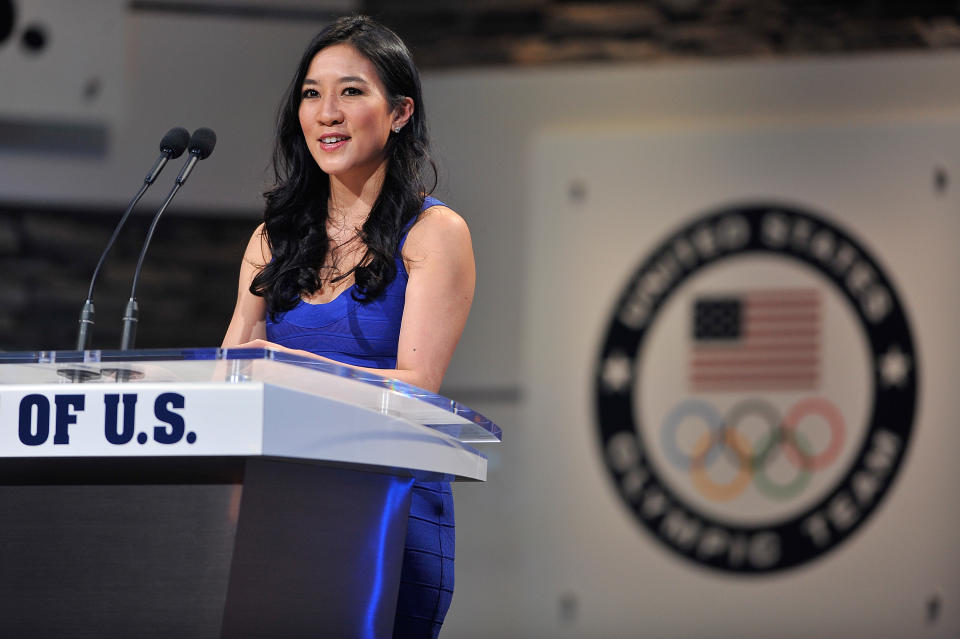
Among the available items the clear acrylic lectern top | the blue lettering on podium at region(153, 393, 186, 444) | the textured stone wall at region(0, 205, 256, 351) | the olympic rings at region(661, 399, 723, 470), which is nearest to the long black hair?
the clear acrylic lectern top

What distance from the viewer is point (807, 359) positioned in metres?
4.04

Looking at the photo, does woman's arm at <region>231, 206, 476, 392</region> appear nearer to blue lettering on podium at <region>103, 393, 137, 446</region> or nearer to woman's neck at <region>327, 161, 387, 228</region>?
woman's neck at <region>327, 161, 387, 228</region>

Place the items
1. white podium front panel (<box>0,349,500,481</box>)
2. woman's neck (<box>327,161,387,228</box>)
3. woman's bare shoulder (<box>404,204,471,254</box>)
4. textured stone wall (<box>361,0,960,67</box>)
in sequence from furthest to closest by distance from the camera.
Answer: textured stone wall (<box>361,0,960,67</box>) → woman's neck (<box>327,161,387,228</box>) → woman's bare shoulder (<box>404,204,471,254</box>) → white podium front panel (<box>0,349,500,481</box>)

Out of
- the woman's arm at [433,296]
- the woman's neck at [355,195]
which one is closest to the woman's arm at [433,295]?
the woman's arm at [433,296]

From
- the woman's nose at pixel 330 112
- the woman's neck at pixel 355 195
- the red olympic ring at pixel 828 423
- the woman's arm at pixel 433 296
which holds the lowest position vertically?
the red olympic ring at pixel 828 423

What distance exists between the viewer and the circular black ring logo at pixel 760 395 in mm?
3961

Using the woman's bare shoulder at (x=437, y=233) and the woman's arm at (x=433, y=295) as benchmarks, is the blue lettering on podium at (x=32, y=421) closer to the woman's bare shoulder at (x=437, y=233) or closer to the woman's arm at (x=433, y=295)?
the woman's arm at (x=433, y=295)

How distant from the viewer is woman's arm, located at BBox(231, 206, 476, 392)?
1548 millimetres

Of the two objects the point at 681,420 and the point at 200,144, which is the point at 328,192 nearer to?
the point at 200,144

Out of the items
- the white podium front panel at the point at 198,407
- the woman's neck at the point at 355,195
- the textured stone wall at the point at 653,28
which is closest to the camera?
the white podium front panel at the point at 198,407

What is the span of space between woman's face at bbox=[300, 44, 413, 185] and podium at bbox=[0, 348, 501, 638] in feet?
1.81

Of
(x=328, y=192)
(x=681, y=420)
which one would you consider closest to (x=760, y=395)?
(x=681, y=420)

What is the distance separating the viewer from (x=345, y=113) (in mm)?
1714

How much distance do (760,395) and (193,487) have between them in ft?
10.2
